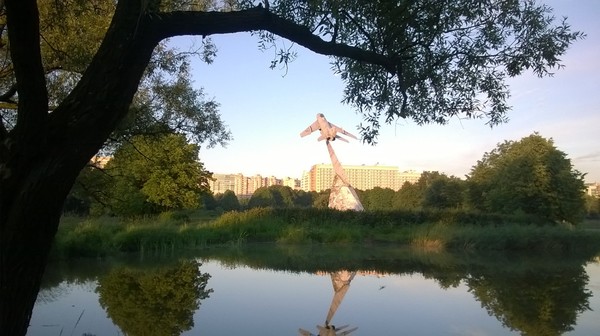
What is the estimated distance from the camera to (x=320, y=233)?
2425 centimetres

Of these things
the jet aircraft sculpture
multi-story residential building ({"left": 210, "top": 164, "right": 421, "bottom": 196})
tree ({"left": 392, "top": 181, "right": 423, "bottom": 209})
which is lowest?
tree ({"left": 392, "top": 181, "right": 423, "bottom": 209})

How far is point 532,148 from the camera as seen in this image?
36.7 m

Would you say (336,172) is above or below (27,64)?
above

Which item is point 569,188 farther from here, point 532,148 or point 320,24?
point 320,24

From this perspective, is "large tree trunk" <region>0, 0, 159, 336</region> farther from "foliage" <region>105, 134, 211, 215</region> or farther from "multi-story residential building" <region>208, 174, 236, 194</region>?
"multi-story residential building" <region>208, 174, 236, 194</region>

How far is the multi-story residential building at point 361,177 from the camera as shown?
5453 inches

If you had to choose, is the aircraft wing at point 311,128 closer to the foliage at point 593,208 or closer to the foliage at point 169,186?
the foliage at point 169,186

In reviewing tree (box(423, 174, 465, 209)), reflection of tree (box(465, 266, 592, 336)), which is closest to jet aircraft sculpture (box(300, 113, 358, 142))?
tree (box(423, 174, 465, 209))

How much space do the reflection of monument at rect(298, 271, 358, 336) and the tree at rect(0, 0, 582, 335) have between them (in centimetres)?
289

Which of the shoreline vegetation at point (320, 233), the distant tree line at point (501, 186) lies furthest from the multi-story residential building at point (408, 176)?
the shoreline vegetation at point (320, 233)

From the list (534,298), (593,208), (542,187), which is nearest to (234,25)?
(534,298)

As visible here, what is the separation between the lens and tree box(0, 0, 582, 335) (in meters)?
3.69

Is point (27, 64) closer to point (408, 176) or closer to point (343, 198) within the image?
point (343, 198)

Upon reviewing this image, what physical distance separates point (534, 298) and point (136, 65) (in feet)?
26.5
